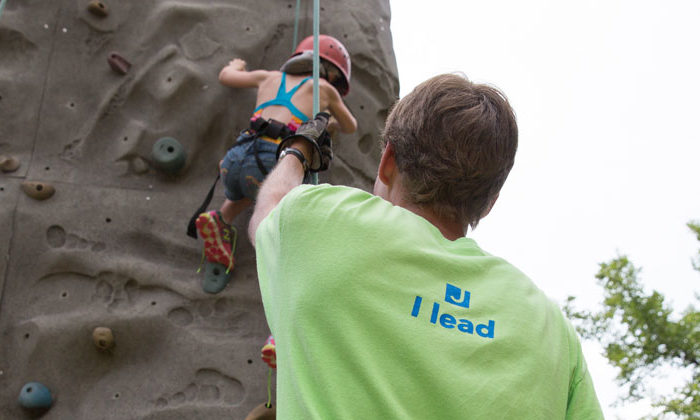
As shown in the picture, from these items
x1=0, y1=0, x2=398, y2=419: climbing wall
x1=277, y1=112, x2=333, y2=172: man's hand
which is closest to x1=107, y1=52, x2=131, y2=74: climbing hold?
x1=0, y1=0, x2=398, y2=419: climbing wall

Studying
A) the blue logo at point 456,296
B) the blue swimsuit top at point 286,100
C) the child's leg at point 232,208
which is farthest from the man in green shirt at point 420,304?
the child's leg at point 232,208

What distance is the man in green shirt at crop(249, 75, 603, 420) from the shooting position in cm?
79

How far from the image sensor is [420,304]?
84cm

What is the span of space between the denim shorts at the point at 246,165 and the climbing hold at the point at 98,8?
134 cm

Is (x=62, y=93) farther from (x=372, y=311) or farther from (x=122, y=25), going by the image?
(x=372, y=311)

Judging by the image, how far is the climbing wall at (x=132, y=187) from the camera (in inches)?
111

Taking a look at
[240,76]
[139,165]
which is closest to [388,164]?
[240,76]

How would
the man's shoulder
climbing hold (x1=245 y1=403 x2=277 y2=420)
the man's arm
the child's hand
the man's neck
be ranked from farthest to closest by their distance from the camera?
the child's hand < climbing hold (x1=245 y1=403 x2=277 y2=420) < the man's arm < the man's neck < the man's shoulder

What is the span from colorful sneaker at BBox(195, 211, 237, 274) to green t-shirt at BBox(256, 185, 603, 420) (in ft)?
7.00

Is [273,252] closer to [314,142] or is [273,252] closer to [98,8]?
[314,142]

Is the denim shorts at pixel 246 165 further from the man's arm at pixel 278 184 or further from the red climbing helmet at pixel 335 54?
the man's arm at pixel 278 184

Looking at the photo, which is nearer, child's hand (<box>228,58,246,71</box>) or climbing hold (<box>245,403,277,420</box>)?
climbing hold (<box>245,403,277,420</box>)

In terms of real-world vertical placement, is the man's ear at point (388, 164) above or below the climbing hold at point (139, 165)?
above

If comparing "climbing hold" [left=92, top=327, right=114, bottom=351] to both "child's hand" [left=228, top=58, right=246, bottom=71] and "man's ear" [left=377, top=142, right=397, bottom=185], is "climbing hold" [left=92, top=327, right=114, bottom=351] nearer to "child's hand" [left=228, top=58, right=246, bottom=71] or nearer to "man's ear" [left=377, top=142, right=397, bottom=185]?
"child's hand" [left=228, top=58, right=246, bottom=71]
